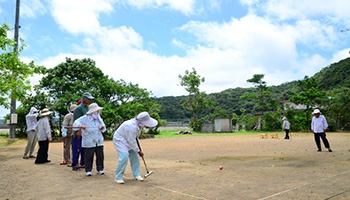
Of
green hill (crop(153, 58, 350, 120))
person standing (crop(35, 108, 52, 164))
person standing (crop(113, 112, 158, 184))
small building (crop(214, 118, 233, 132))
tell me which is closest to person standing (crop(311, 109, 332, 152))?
person standing (crop(113, 112, 158, 184))

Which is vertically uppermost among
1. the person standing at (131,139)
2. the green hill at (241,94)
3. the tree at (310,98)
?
the green hill at (241,94)

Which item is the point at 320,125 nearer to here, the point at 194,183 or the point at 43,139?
the point at 194,183

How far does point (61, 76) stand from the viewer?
2267cm

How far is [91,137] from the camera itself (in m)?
6.80

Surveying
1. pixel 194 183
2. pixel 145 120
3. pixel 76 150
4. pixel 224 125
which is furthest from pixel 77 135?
pixel 224 125

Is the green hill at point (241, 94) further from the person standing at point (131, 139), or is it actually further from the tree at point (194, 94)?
the person standing at point (131, 139)

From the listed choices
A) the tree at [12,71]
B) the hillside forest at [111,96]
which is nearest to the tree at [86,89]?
the hillside forest at [111,96]

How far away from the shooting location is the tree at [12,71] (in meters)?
11.9

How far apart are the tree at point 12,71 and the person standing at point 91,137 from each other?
6985 millimetres

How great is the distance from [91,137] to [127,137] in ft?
3.82

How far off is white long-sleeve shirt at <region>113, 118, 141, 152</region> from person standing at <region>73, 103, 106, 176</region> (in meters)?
0.89

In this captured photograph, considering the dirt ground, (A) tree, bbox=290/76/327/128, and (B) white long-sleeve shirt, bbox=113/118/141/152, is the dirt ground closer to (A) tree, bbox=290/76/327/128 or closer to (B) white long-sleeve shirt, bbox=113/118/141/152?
(B) white long-sleeve shirt, bbox=113/118/141/152

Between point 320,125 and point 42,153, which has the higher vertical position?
point 320,125

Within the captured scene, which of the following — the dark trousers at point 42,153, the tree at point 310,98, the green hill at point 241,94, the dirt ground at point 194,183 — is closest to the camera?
the dirt ground at point 194,183
